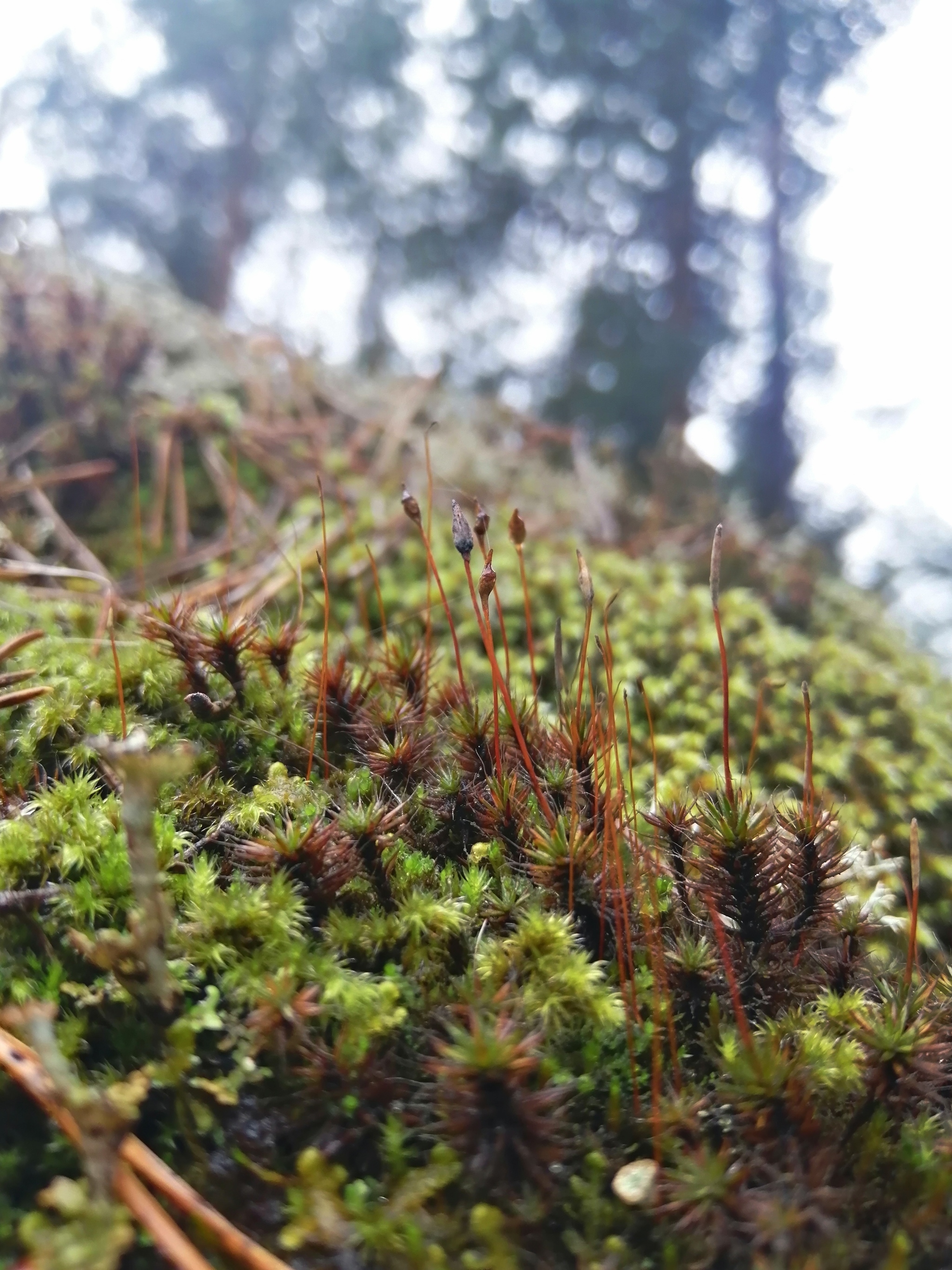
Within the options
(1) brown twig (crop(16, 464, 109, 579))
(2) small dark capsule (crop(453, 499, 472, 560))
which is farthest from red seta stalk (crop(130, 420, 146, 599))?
(2) small dark capsule (crop(453, 499, 472, 560))

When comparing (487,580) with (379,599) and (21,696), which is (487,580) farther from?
(21,696)

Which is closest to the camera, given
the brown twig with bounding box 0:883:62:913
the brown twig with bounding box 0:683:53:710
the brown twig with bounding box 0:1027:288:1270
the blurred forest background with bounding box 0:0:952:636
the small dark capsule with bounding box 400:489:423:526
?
the brown twig with bounding box 0:1027:288:1270

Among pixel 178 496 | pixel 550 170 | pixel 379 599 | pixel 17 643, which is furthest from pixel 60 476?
pixel 550 170

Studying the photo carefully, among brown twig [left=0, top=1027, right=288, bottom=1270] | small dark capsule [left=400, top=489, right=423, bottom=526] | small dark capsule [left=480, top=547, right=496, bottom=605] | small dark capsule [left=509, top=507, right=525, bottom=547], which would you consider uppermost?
small dark capsule [left=400, top=489, right=423, bottom=526]

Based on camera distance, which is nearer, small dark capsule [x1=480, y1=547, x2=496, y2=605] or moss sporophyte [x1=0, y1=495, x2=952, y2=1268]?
moss sporophyte [x1=0, y1=495, x2=952, y2=1268]

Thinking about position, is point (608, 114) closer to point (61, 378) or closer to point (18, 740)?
point (61, 378)

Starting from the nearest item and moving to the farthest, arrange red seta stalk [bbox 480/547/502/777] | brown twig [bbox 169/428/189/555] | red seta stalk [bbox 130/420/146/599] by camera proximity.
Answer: red seta stalk [bbox 480/547/502/777]
red seta stalk [bbox 130/420/146/599]
brown twig [bbox 169/428/189/555]

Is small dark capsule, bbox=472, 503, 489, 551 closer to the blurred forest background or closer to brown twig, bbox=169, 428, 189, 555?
brown twig, bbox=169, 428, 189, 555

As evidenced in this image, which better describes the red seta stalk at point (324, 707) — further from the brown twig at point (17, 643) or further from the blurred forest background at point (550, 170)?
the blurred forest background at point (550, 170)
